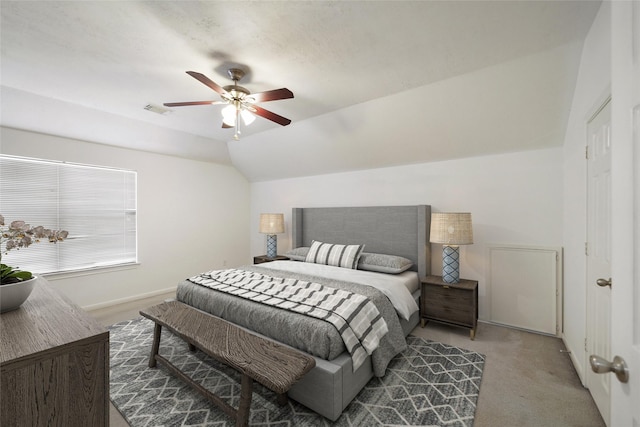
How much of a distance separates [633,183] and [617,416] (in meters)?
0.63

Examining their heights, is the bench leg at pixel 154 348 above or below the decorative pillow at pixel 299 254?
below

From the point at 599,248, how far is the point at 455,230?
1.27 m

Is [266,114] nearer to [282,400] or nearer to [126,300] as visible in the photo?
[282,400]

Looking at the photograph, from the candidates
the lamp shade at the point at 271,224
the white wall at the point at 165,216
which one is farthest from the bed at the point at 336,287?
the white wall at the point at 165,216

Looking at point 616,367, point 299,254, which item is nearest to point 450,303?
point 299,254

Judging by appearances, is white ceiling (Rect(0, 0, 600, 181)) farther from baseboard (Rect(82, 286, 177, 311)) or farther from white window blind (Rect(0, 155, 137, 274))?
baseboard (Rect(82, 286, 177, 311))

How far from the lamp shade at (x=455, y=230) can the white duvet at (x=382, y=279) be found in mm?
643

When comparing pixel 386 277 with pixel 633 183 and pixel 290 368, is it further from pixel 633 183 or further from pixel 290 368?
pixel 633 183

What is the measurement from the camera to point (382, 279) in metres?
3.02

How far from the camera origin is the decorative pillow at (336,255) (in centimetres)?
365

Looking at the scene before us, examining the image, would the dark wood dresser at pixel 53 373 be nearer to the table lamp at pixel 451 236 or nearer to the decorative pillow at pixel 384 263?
the decorative pillow at pixel 384 263

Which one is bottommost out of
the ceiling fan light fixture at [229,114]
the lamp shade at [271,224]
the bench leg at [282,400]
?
the bench leg at [282,400]

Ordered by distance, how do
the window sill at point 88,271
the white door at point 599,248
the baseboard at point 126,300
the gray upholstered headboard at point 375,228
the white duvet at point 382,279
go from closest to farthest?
the white door at point 599,248 → the white duvet at point 382,279 → the window sill at point 88,271 → the gray upholstered headboard at point 375,228 → the baseboard at point 126,300

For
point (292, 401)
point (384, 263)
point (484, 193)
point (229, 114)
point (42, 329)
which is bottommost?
point (292, 401)
